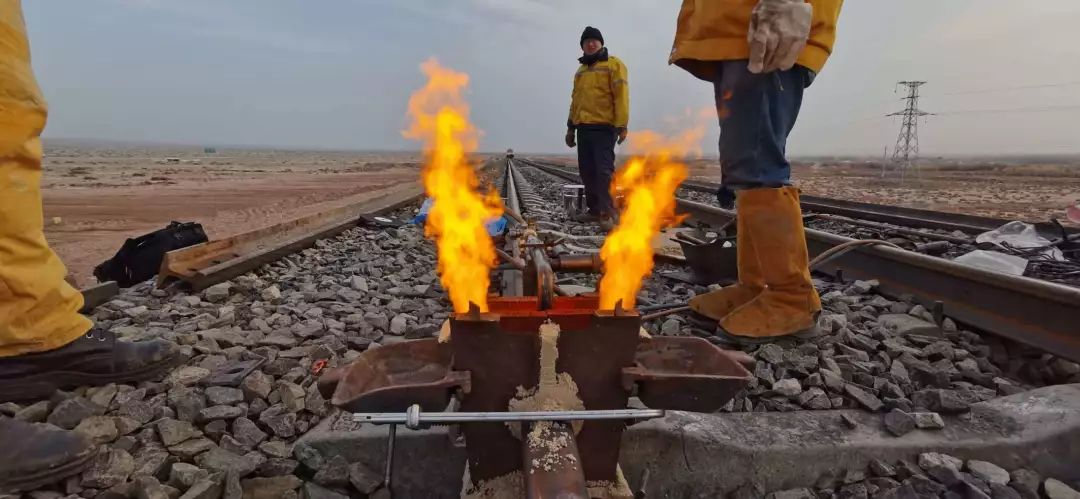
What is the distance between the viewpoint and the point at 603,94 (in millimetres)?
8023

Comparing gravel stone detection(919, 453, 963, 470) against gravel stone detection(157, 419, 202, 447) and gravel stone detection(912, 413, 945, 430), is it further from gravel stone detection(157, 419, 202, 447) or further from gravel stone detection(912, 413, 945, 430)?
gravel stone detection(157, 419, 202, 447)

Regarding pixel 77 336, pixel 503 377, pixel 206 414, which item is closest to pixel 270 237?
pixel 77 336

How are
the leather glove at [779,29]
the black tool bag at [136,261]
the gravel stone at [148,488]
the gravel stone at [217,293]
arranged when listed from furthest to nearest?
1. the black tool bag at [136,261]
2. the gravel stone at [217,293]
3. the leather glove at [779,29]
4. the gravel stone at [148,488]

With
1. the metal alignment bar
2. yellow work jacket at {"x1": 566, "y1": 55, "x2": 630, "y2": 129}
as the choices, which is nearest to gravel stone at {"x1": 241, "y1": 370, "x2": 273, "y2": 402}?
the metal alignment bar

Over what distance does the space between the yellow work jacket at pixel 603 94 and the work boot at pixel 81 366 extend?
6.45 metres

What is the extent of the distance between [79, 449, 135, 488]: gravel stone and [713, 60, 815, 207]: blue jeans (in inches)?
100

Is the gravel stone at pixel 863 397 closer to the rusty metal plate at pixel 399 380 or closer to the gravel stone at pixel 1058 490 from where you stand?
the gravel stone at pixel 1058 490

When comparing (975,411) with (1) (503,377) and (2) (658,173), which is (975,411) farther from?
(1) (503,377)

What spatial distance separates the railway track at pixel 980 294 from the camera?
2.67 m

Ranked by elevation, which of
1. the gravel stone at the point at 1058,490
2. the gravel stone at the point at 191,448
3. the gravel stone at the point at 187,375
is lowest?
the gravel stone at the point at 191,448

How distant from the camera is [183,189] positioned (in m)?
17.9

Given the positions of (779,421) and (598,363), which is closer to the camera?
(598,363)

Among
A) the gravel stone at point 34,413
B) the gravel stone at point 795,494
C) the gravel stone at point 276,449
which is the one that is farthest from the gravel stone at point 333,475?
the gravel stone at point 795,494

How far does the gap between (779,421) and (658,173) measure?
1.25 m
